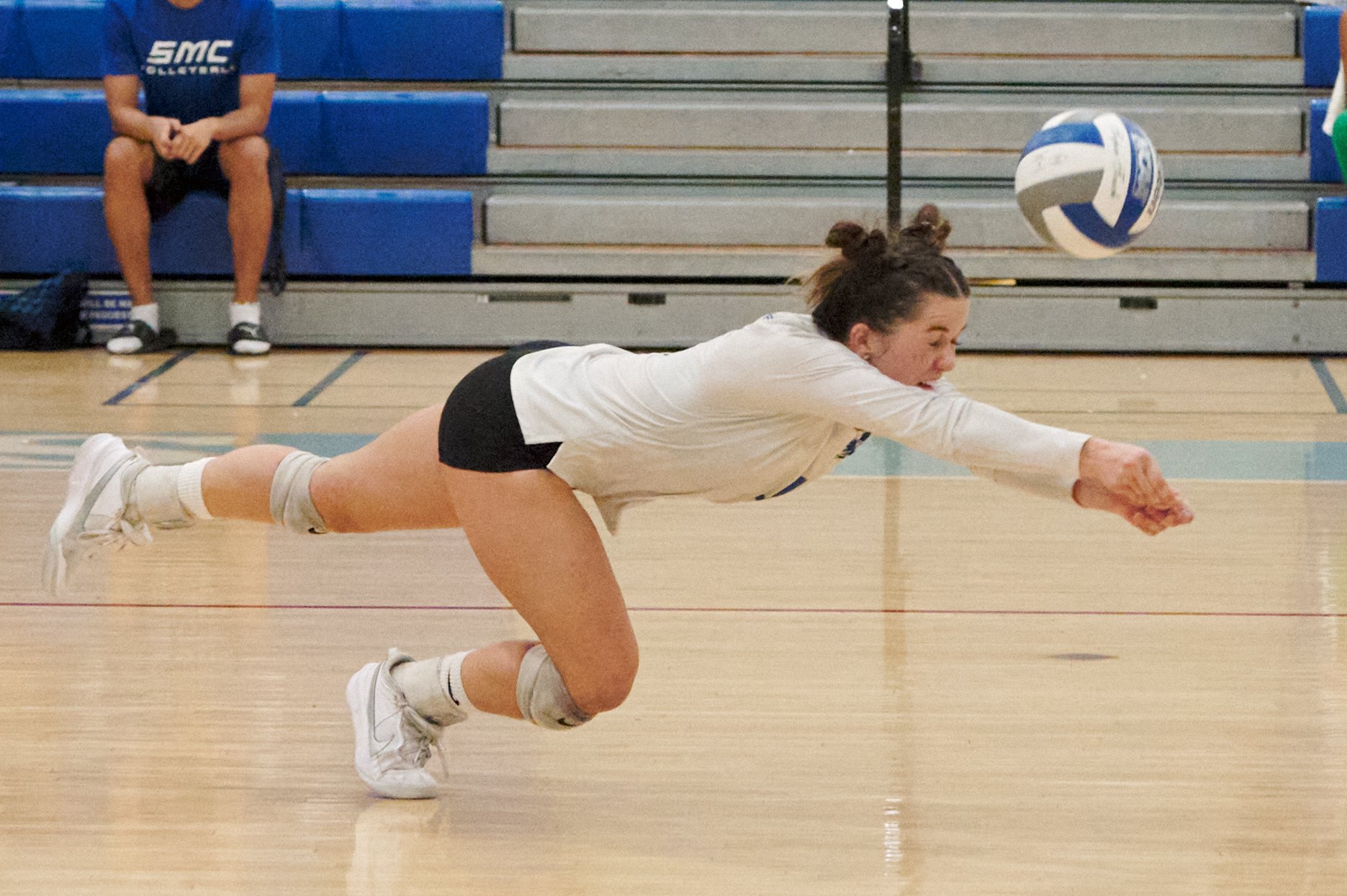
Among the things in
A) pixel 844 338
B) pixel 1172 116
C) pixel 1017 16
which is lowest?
pixel 844 338

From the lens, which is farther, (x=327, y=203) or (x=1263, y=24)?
(x=1263, y=24)

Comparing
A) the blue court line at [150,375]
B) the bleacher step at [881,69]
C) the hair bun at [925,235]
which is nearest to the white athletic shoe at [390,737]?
the hair bun at [925,235]

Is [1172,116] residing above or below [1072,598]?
above

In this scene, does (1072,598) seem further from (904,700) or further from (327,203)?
(327,203)

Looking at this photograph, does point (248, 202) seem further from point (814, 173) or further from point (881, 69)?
point (881, 69)

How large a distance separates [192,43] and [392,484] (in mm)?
4094

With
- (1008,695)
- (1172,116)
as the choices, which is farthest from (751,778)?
(1172,116)

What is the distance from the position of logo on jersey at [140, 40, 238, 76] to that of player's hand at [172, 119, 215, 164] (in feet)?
0.69

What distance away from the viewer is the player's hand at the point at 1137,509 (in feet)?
6.34

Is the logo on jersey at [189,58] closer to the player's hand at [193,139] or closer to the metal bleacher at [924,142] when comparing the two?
the player's hand at [193,139]

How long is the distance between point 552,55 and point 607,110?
0.42 meters

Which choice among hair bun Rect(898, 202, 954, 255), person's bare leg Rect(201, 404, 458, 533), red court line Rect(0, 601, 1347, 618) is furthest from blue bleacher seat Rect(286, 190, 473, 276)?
hair bun Rect(898, 202, 954, 255)

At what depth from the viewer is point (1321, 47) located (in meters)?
6.66

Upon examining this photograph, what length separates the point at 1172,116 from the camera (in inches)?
259
